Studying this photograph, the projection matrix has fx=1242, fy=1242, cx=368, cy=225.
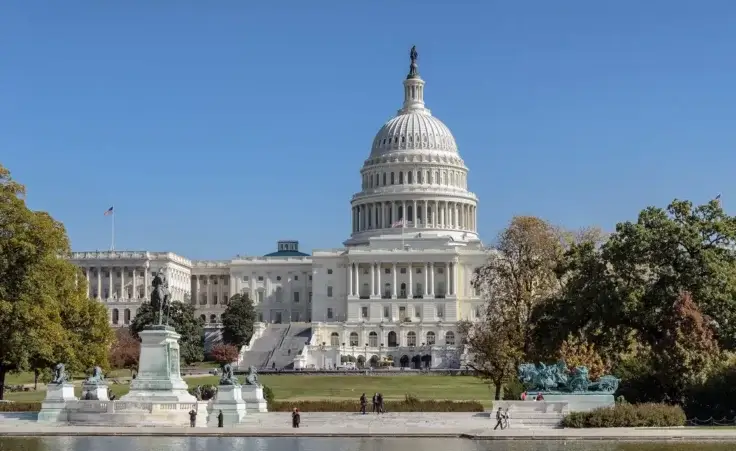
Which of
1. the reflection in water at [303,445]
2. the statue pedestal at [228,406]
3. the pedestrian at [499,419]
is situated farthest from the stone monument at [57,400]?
the pedestrian at [499,419]

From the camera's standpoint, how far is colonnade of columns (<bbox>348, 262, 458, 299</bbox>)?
6521 inches

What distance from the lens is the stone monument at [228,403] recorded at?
5475 centimetres

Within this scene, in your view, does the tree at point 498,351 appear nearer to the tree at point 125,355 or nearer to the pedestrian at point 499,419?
the pedestrian at point 499,419

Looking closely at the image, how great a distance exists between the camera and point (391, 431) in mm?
49688

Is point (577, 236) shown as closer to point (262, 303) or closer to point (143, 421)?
point (143, 421)

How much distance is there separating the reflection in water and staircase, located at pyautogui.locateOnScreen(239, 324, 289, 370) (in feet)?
285

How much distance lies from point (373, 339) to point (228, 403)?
335 feet

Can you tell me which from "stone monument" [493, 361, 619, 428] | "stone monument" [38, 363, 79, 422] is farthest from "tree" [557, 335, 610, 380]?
"stone monument" [38, 363, 79, 422]

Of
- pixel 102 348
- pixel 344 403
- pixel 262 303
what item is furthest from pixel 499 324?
pixel 262 303

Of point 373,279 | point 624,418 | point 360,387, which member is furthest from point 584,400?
point 373,279

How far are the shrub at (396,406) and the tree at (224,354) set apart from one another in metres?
69.3

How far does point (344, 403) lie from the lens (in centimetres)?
6756

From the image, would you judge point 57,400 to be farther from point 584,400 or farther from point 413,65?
point 413,65

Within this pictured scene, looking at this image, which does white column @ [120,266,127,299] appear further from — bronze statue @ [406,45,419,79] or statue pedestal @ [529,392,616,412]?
statue pedestal @ [529,392,616,412]
